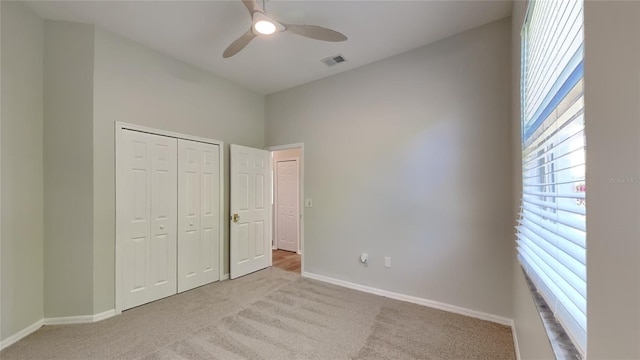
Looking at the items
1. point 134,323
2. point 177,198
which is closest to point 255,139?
point 177,198

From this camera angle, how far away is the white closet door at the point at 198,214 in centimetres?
321

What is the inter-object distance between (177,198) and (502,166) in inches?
142

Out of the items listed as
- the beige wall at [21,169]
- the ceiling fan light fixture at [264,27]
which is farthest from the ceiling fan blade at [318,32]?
the beige wall at [21,169]

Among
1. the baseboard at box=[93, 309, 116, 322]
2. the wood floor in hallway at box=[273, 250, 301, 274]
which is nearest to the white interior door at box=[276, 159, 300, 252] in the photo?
the wood floor in hallway at box=[273, 250, 301, 274]

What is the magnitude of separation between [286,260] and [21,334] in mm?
3170

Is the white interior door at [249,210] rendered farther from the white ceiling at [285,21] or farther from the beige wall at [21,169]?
the beige wall at [21,169]

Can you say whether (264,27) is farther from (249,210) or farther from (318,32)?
(249,210)

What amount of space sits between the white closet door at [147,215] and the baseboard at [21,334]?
65 centimetres

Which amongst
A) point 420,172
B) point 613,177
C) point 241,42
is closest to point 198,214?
point 241,42

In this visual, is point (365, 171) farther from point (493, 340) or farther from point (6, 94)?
point (6, 94)

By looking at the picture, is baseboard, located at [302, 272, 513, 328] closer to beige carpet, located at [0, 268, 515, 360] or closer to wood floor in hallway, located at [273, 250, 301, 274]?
beige carpet, located at [0, 268, 515, 360]

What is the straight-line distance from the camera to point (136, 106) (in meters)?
2.83

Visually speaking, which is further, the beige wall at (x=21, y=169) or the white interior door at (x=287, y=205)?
the white interior door at (x=287, y=205)

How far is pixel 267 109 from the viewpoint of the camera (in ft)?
14.4
